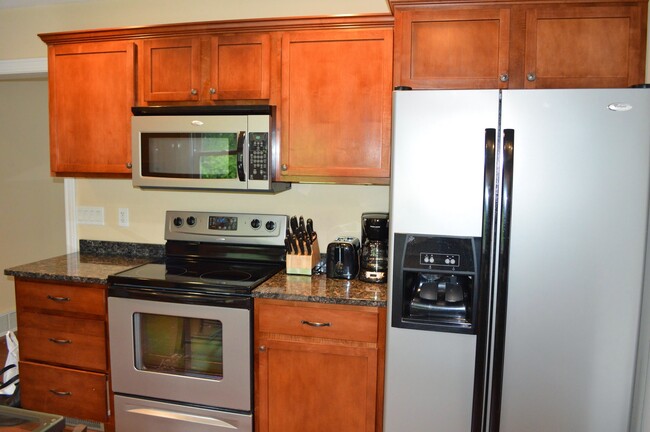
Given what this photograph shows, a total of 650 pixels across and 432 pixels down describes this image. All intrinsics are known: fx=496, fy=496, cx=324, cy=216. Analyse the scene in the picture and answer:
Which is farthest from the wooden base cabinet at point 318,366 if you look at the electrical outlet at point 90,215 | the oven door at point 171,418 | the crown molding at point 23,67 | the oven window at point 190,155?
the crown molding at point 23,67

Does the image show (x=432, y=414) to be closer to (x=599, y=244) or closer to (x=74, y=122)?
(x=599, y=244)

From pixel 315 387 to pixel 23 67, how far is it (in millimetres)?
2611

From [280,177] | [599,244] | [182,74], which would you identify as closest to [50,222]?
[182,74]

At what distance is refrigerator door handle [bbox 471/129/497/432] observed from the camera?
1.81 m

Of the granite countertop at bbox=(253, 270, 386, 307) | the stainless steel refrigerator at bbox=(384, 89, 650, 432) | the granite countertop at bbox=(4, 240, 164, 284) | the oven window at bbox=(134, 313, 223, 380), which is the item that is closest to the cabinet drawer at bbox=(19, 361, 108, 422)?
the oven window at bbox=(134, 313, 223, 380)

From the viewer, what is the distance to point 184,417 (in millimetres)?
2293

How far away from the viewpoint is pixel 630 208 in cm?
176

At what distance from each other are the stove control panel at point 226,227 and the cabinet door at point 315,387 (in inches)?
26.5

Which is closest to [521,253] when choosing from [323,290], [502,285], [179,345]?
[502,285]

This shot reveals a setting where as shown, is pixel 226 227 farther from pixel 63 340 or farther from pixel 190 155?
pixel 63 340

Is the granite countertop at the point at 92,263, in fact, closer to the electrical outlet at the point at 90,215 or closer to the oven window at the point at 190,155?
the electrical outlet at the point at 90,215

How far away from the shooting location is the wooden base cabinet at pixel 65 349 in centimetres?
241

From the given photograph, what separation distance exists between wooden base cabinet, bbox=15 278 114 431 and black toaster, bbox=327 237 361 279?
3.59 ft

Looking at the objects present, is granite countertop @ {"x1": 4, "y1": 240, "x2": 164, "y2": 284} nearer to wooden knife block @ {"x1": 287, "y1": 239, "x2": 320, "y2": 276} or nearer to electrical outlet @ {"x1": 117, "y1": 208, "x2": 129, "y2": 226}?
electrical outlet @ {"x1": 117, "y1": 208, "x2": 129, "y2": 226}
